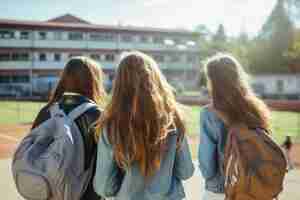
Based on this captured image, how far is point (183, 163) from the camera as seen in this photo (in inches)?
113

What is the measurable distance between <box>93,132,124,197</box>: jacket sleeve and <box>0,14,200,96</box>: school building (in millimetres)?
47494

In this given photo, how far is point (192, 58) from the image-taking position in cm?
6562

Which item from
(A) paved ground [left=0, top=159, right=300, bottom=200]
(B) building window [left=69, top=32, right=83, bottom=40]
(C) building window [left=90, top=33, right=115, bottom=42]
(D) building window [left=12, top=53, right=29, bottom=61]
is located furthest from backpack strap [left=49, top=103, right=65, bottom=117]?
(C) building window [left=90, top=33, right=115, bottom=42]

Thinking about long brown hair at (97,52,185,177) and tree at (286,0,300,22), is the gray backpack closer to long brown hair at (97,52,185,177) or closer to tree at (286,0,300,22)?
long brown hair at (97,52,185,177)

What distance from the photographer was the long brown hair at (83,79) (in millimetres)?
3266

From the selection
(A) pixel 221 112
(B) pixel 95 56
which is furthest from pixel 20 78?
(A) pixel 221 112

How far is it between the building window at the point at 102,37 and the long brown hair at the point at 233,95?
5732cm

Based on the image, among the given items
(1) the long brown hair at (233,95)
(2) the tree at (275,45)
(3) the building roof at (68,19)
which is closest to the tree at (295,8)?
(2) the tree at (275,45)

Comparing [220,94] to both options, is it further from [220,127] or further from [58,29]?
[58,29]

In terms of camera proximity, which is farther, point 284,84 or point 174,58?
point 174,58

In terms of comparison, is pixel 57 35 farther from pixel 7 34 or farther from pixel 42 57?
pixel 7 34

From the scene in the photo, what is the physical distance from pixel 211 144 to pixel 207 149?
0.15ft

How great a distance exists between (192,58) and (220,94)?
2482 inches

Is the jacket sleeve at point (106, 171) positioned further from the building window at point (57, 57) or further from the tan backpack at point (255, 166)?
the building window at point (57, 57)
